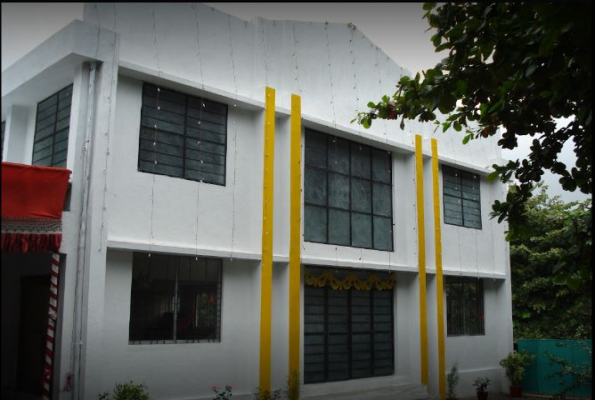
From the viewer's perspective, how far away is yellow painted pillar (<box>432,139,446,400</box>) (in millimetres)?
14484

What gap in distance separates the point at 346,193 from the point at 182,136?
4.38 meters

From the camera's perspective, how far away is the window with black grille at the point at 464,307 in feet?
52.3

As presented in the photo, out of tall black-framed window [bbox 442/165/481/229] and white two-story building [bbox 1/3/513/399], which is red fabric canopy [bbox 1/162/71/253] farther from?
tall black-framed window [bbox 442/165/481/229]

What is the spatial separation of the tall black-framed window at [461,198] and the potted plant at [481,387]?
4.13m

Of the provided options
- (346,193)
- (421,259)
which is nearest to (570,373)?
(421,259)

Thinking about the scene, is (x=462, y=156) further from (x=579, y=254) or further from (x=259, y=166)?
(x=579, y=254)

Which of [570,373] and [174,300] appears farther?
[570,373]

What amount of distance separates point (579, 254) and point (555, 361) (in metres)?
10.4

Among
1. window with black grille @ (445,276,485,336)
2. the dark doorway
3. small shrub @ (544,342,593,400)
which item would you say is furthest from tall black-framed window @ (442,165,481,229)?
the dark doorway

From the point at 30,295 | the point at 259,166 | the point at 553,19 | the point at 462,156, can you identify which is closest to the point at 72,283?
the point at 30,295

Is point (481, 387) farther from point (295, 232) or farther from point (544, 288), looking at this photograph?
point (295, 232)

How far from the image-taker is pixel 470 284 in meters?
16.8

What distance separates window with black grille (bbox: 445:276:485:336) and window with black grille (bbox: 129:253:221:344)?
748cm

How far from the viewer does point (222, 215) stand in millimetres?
10906
